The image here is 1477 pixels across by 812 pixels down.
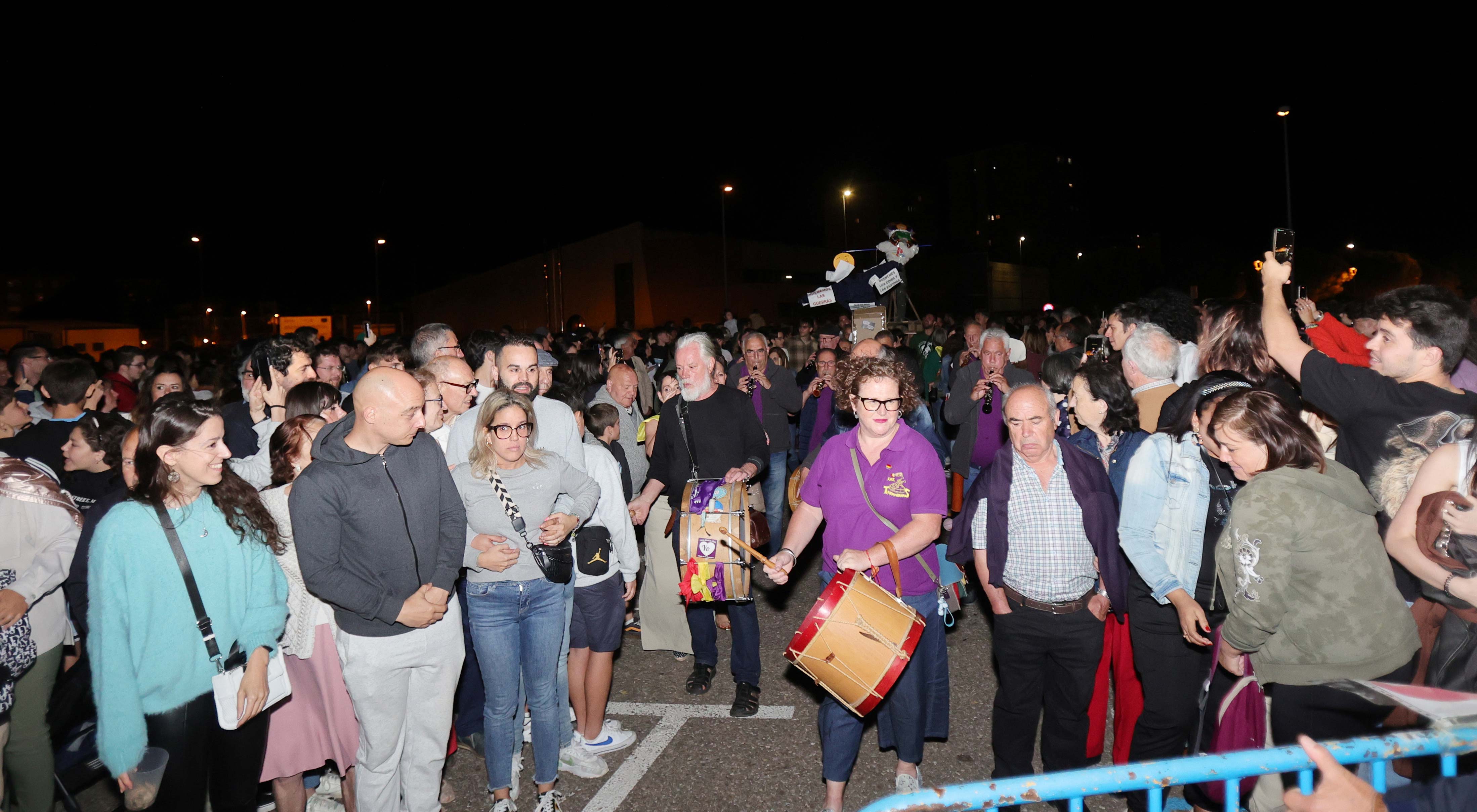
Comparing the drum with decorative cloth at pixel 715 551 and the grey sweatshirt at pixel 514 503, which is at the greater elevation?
the grey sweatshirt at pixel 514 503

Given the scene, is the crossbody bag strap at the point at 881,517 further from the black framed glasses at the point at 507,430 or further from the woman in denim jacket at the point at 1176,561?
the black framed glasses at the point at 507,430

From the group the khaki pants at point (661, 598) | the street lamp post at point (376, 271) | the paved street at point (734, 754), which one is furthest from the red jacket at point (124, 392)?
the street lamp post at point (376, 271)

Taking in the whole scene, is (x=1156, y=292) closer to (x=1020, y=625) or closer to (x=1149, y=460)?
(x=1149, y=460)

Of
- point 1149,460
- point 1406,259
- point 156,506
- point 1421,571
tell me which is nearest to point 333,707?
point 156,506

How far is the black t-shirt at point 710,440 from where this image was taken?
523 cm

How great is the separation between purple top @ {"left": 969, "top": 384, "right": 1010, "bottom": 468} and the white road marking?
275 centimetres

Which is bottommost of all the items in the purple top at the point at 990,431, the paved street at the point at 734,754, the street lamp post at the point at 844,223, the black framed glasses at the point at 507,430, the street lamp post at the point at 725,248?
the paved street at the point at 734,754

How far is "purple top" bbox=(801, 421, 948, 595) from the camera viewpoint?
3729 mm

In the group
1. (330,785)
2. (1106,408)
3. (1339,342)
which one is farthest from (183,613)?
(1339,342)

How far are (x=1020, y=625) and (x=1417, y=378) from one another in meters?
1.92

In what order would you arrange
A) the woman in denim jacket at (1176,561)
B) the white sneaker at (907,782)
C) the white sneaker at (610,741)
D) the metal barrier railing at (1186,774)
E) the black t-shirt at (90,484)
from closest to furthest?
1. the metal barrier railing at (1186,774)
2. the woman in denim jacket at (1176,561)
3. the white sneaker at (907,782)
4. the white sneaker at (610,741)
5. the black t-shirt at (90,484)

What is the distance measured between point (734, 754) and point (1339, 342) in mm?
4619

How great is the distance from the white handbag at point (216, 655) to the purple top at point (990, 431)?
5274 millimetres

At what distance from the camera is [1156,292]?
19.3ft
